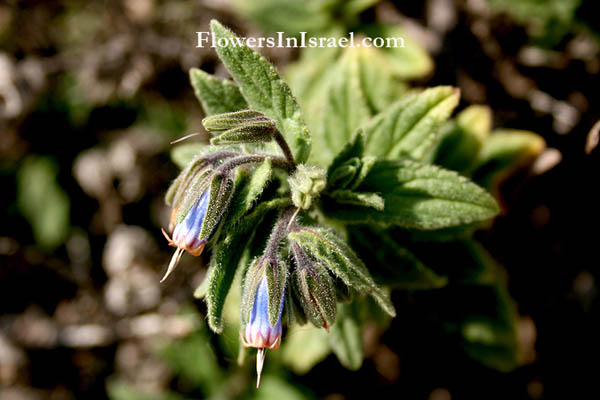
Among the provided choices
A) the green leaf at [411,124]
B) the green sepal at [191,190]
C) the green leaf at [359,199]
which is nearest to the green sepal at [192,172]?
the green sepal at [191,190]

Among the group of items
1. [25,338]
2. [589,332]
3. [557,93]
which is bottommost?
[25,338]

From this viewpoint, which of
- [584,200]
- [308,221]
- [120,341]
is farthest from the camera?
[120,341]

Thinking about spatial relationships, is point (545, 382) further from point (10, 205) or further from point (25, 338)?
point (10, 205)

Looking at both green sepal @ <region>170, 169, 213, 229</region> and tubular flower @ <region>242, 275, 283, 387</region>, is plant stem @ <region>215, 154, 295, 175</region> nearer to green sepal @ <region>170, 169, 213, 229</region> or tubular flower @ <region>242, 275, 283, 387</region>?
green sepal @ <region>170, 169, 213, 229</region>

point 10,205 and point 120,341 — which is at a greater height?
point 10,205

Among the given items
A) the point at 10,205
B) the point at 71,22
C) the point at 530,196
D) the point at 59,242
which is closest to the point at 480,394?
the point at 530,196

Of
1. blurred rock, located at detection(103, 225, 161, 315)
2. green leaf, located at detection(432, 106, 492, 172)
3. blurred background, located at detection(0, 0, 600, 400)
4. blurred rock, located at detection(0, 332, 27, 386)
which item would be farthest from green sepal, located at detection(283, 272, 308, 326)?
blurred rock, located at detection(0, 332, 27, 386)

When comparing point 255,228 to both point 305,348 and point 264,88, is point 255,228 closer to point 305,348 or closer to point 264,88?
point 264,88

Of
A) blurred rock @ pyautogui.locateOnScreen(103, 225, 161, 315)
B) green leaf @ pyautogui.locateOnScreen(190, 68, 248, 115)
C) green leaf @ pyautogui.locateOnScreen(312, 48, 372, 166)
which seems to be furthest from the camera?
blurred rock @ pyautogui.locateOnScreen(103, 225, 161, 315)
